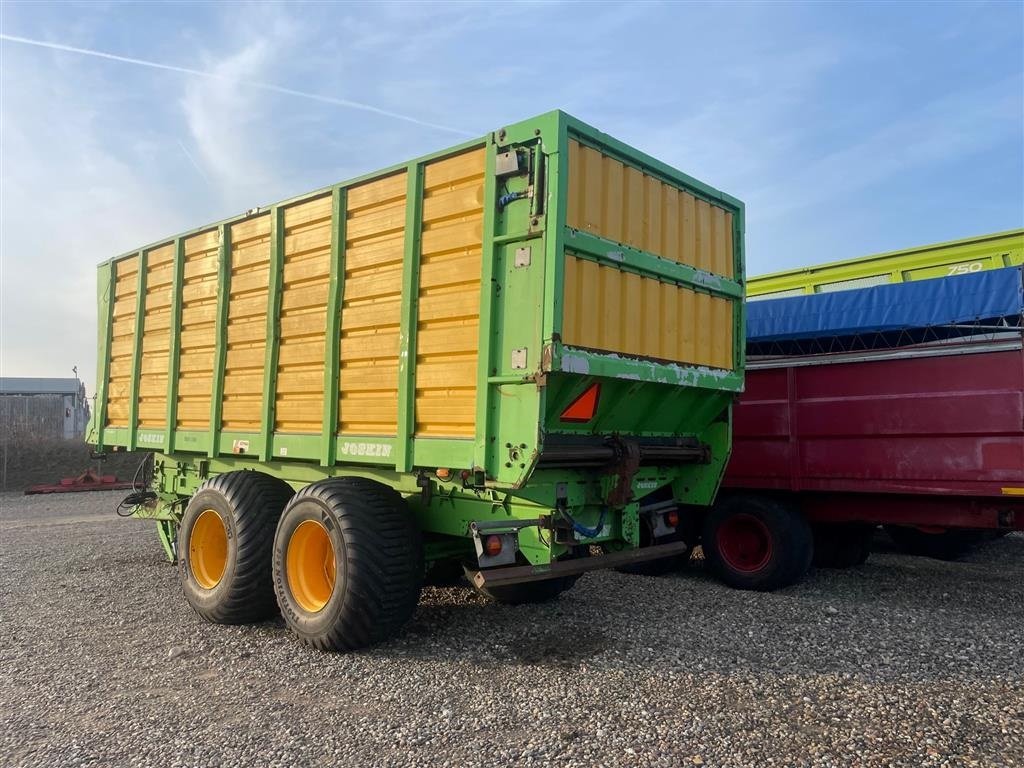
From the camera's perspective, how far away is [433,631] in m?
5.39

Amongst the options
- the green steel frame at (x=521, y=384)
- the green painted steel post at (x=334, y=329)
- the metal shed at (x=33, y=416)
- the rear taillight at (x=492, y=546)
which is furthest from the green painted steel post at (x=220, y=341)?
the metal shed at (x=33, y=416)

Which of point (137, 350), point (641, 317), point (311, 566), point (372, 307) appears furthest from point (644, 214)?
point (137, 350)

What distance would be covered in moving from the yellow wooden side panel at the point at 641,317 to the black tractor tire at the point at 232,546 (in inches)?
110

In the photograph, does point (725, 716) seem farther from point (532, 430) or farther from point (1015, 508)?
point (1015, 508)

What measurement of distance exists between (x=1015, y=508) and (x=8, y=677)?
274 inches

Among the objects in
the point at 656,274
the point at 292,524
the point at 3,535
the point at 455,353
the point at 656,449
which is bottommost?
the point at 3,535

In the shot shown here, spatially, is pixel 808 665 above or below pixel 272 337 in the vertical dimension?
below

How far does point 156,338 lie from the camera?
7.60 m

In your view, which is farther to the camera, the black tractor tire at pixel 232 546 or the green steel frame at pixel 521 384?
the black tractor tire at pixel 232 546

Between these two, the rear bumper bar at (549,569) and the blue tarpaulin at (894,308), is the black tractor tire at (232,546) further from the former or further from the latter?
the blue tarpaulin at (894,308)

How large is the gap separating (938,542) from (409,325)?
687 centimetres

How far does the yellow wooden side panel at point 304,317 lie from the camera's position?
576 centimetres

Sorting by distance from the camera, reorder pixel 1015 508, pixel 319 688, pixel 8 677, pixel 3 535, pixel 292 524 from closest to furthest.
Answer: pixel 319 688 → pixel 8 677 → pixel 292 524 → pixel 1015 508 → pixel 3 535

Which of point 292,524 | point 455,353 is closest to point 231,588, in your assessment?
point 292,524
